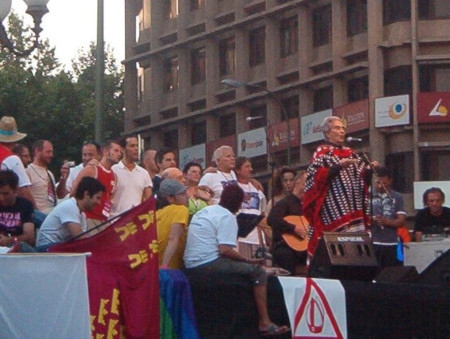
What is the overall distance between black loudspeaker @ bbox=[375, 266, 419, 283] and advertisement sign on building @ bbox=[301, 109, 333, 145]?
37.5 meters

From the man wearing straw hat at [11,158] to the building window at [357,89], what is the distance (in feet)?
122

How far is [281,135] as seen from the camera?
185ft

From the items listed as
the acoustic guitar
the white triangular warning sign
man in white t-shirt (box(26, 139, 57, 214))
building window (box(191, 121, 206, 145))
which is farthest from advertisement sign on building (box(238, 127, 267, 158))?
the white triangular warning sign

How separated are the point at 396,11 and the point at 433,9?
49.9 inches

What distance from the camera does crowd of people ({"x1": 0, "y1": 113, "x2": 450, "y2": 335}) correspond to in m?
13.6

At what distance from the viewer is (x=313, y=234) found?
15.7m

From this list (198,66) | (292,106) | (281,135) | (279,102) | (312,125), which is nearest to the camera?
(312,125)

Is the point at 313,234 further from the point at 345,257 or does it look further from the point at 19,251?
the point at 19,251

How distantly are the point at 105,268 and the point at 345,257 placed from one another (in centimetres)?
288

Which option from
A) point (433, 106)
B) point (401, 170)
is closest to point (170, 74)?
point (401, 170)

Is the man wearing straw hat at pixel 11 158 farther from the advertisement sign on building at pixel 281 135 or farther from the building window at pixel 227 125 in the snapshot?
the building window at pixel 227 125

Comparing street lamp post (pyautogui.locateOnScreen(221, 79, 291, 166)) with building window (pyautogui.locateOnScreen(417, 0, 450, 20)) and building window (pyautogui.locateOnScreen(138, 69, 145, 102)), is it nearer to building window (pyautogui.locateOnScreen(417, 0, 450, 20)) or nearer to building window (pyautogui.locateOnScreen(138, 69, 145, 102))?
building window (pyautogui.locateOnScreen(417, 0, 450, 20))

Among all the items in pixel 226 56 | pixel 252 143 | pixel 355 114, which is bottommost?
pixel 252 143

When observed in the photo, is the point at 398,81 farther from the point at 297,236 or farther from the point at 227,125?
the point at 297,236
